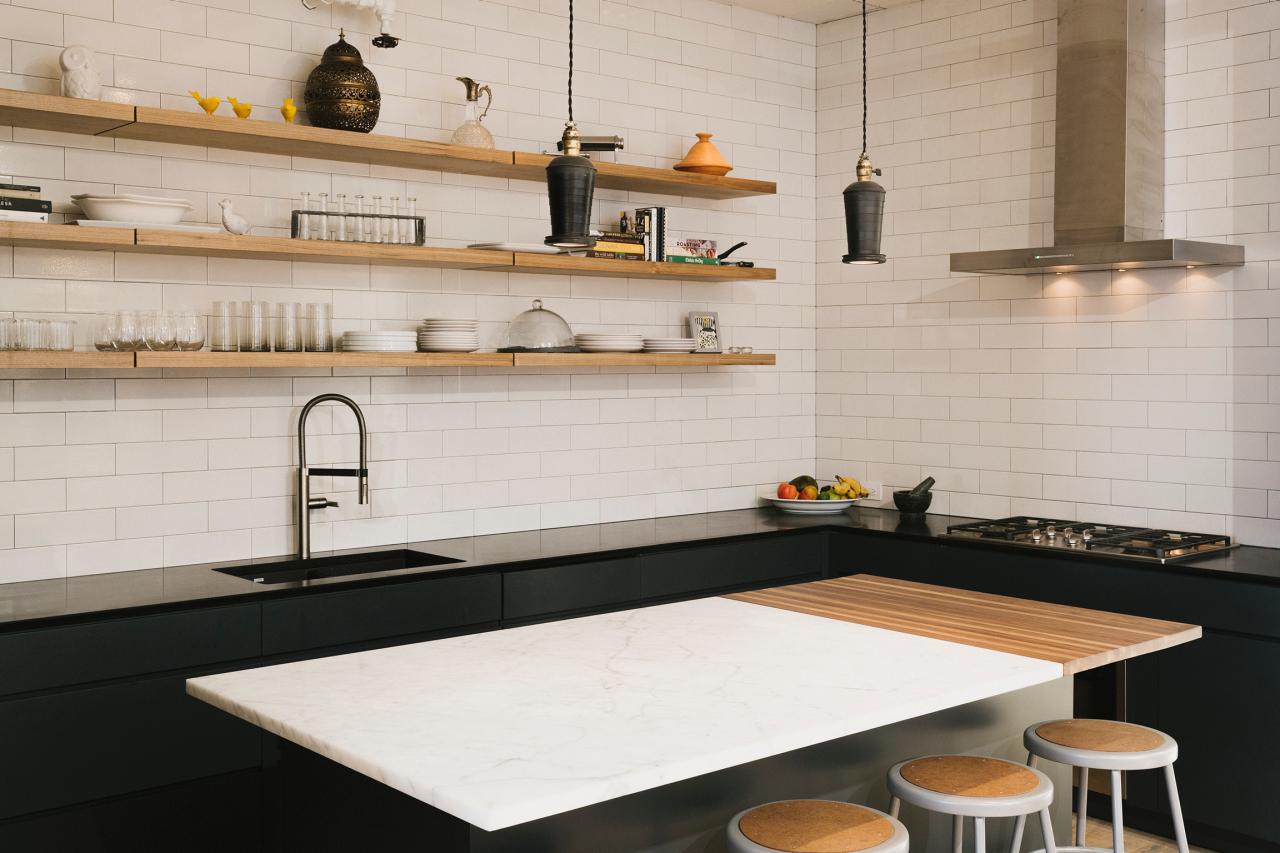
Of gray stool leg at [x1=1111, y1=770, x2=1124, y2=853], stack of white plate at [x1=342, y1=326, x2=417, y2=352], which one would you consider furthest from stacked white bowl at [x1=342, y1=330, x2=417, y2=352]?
gray stool leg at [x1=1111, y1=770, x2=1124, y2=853]

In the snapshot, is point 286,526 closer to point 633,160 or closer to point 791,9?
point 633,160

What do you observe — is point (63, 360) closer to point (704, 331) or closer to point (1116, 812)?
point (704, 331)

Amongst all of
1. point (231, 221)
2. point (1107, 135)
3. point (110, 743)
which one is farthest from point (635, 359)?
point (110, 743)

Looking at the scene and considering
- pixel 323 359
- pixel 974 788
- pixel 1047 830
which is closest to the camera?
pixel 974 788

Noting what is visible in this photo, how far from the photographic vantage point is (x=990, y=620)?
10.3 ft

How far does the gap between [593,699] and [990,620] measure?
127 cm

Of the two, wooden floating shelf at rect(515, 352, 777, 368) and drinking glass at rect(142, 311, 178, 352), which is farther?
wooden floating shelf at rect(515, 352, 777, 368)

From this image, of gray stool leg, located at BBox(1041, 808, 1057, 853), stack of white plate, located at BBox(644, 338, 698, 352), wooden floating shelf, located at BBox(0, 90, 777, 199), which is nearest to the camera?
gray stool leg, located at BBox(1041, 808, 1057, 853)

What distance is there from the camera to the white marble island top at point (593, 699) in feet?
6.22

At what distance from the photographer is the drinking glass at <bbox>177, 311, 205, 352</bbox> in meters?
3.81

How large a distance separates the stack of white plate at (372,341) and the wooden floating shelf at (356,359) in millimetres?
30

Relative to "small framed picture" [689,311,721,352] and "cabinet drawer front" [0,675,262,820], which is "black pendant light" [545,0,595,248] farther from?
"small framed picture" [689,311,721,352]

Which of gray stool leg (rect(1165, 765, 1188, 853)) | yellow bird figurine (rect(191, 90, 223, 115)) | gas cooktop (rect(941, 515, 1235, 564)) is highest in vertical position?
yellow bird figurine (rect(191, 90, 223, 115))

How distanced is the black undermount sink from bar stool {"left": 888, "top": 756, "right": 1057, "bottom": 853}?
205cm
